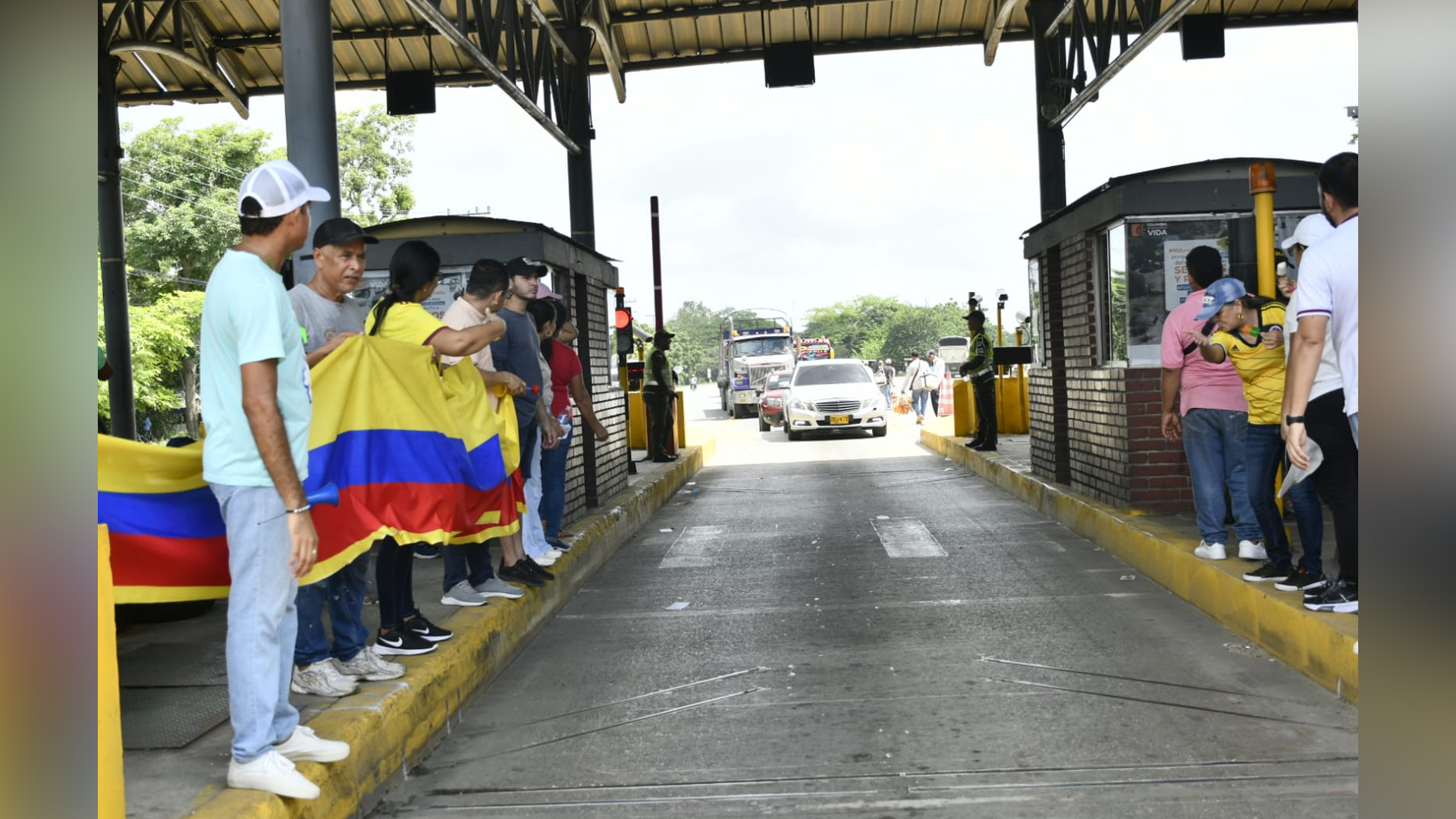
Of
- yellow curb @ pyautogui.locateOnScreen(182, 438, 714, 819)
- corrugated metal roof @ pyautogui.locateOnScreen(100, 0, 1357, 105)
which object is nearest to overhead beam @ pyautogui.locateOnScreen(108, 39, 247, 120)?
corrugated metal roof @ pyautogui.locateOnScreen(100, 0, 1357, 105)

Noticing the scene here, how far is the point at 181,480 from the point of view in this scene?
4.40m

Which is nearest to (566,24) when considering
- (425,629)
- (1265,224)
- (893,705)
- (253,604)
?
(1265,224)

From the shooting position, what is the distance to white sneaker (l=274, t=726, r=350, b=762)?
3.96m

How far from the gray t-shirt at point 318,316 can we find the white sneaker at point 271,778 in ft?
6.28

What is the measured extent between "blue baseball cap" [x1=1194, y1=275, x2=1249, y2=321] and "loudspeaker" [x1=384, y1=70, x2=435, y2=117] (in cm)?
1223

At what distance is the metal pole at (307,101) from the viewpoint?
668 centimetres

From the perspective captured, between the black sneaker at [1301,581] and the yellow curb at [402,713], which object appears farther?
the black sneaker at [1301,581]

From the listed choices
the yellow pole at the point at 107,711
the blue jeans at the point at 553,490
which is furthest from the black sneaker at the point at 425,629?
the blue jeans at the point at 553,490

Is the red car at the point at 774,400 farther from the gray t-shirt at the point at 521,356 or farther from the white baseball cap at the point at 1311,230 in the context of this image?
the white baseball cap at the point at 1311,230

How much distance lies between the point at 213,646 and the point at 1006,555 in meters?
5.70

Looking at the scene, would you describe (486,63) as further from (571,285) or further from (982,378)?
(982,378)

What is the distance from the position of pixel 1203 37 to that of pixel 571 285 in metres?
9.57

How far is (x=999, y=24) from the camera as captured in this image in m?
14.9
